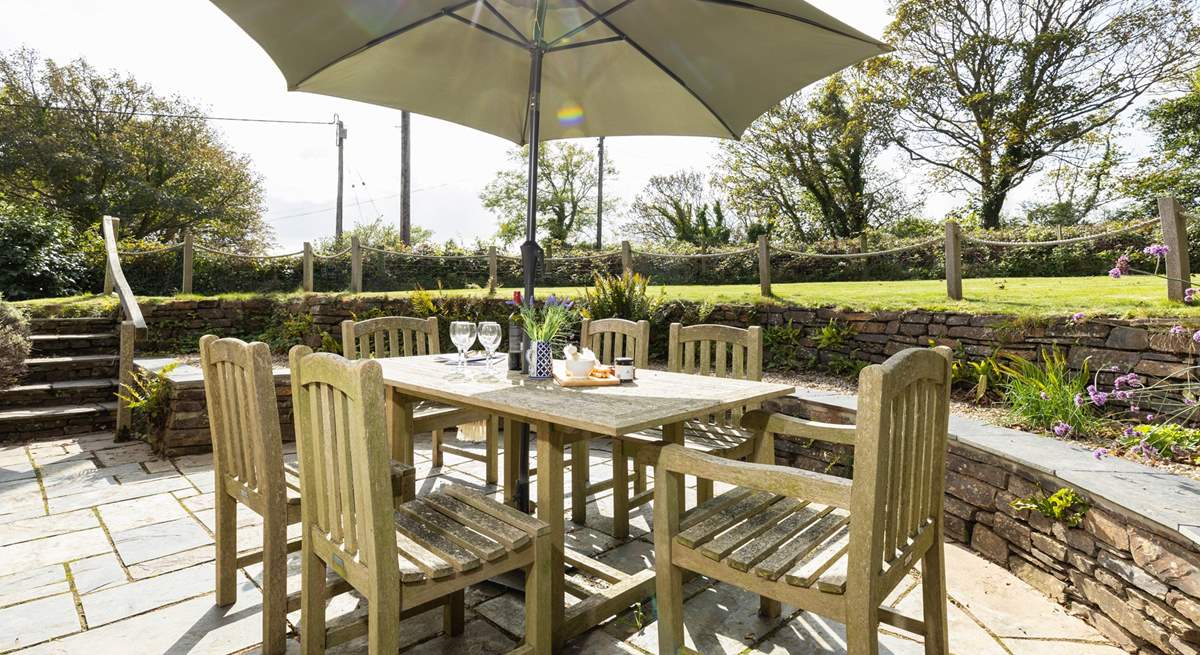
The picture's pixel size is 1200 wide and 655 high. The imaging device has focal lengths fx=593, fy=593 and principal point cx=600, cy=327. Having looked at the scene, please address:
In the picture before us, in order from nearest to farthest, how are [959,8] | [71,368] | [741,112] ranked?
[741,112], [71,368], [959,8]

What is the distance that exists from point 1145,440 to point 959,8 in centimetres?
1591

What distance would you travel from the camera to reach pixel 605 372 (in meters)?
2.35

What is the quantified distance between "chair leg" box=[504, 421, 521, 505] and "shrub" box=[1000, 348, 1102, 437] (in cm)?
247

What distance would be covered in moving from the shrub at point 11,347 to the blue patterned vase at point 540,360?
4149mm

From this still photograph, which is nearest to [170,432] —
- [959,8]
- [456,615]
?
[456,615]

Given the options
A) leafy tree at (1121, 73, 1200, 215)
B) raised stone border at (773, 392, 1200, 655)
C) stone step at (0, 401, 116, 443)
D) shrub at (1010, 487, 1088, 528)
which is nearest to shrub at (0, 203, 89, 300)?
stone step at (0, 401, 116, 443)

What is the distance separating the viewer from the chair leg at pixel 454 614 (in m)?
1.86

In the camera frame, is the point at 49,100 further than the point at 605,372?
Yes

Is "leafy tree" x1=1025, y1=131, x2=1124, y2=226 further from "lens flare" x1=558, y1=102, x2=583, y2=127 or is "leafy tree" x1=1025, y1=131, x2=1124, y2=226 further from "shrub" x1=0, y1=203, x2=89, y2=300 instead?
"shrub" x1=0, y1=203, x2=89, y2=300

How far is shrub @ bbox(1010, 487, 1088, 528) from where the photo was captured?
2039 mm

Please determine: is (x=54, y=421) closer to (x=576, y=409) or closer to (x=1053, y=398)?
(x=576, y=409)

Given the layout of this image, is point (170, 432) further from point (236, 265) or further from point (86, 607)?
point (236, 265)

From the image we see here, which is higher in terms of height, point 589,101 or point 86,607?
point 589,101

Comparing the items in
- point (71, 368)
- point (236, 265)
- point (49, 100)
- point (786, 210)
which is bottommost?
point (71, 368)
